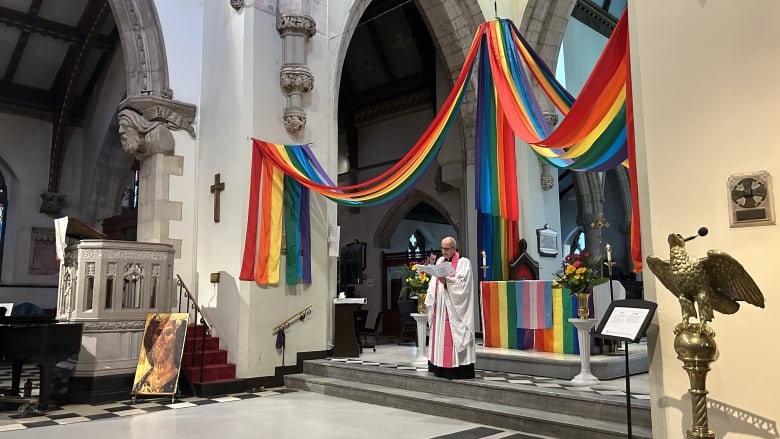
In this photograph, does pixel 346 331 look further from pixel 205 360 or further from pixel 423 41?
pixel 423 41

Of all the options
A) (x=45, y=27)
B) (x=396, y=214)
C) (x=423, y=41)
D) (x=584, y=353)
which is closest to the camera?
(x=584, y=353)

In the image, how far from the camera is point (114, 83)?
A: 1262 centimetres

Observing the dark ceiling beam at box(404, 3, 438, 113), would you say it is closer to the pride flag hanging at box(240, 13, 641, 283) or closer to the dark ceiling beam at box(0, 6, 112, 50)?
the pride flag hanging at box(240, 13, 641, 283)

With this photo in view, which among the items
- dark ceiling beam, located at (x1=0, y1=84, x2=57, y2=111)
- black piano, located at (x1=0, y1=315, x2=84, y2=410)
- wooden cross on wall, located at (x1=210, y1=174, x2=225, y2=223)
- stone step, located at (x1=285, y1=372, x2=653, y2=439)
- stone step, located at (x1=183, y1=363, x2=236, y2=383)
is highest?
dark ceiling beam, located at (x1=0, y1=84, x2=57, y2=111)

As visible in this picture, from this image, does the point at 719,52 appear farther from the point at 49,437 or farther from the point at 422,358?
the point at 49,437

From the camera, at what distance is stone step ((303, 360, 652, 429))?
439 centimetres

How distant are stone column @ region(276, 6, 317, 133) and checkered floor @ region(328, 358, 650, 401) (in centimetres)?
319

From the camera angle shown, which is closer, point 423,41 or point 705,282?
point 705,282

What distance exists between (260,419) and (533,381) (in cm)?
264

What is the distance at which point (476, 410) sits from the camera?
16.2 feet

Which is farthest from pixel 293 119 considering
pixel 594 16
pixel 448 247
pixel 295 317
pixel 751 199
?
pixel 594 16

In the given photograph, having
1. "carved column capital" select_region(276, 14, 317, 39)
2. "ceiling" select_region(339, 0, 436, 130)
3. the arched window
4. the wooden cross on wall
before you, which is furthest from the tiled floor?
the arched window

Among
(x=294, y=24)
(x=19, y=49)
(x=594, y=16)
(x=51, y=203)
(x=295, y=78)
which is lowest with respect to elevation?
(x=51, y=203)

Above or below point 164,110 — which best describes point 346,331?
below
